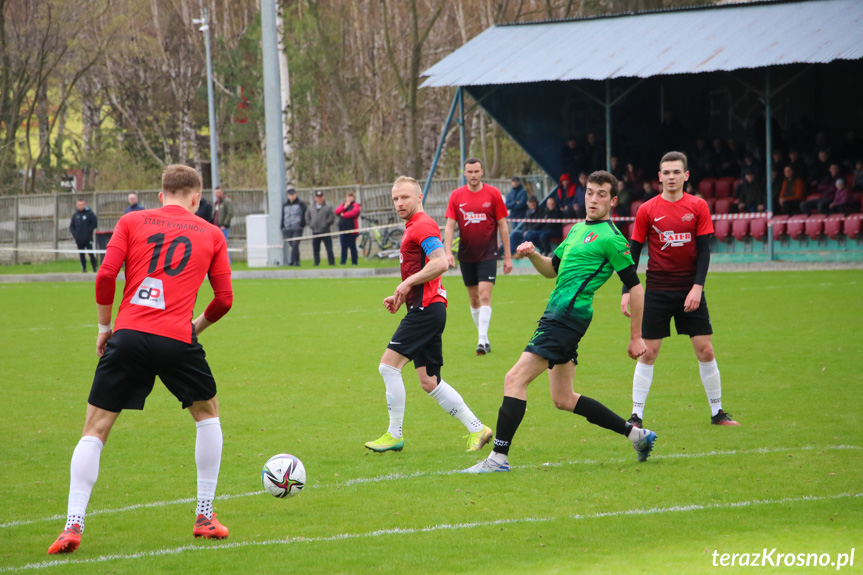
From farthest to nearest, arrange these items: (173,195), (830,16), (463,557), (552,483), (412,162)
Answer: (412,162) < (830,16) < (552,483) < (173,195) < (463,557)

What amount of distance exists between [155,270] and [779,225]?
20.8 m

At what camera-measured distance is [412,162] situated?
41.5 meters

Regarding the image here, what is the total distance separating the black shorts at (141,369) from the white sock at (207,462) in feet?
0.63

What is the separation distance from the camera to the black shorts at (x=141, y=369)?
208 inches

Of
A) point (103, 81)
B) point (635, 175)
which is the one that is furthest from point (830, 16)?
point (103, 81)

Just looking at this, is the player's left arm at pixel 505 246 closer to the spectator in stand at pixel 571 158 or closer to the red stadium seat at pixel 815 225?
the red stadium seat at pixel 815 225

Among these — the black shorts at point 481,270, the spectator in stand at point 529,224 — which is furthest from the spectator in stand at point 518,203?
the black shorts at point 481,270

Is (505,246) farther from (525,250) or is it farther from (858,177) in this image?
(858,177)

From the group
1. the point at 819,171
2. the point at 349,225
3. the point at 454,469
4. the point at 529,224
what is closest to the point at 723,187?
the point at 819,171

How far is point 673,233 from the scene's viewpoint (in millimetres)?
8062

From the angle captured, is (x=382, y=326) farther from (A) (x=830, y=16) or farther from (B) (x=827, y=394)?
(A) (x=830, y=16)

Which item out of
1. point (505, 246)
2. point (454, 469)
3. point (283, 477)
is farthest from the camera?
point (505, 246)

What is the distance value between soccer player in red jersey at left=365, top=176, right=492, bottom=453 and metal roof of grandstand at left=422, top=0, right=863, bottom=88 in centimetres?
1672

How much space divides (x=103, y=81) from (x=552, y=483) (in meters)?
46.1
